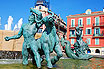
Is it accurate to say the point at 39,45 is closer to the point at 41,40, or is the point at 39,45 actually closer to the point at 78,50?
the point at 41,40

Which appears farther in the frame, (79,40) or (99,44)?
(99,44)

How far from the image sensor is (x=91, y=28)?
35.9 meters

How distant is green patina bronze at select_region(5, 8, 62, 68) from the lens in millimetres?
3936

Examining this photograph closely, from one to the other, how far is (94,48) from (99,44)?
157cm

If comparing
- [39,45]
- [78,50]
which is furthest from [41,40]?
[78,50]

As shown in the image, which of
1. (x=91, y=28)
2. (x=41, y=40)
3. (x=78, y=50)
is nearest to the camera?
(x=41, y=40)

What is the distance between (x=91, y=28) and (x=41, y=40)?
110ft

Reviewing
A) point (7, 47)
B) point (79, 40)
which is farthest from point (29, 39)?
point (7, 47)

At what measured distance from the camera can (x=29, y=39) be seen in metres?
4.52

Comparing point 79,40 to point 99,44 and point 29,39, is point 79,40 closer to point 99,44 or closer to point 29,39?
point 29,39

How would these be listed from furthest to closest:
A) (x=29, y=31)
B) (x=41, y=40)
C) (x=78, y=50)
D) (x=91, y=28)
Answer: (x=91, y=28) < (x=78, y=50) < (x=29, y=31) < (x=41, y=40)

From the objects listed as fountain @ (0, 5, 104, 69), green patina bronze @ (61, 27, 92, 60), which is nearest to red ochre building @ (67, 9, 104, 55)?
green patina bronze @ (61, 27, 92, 60)

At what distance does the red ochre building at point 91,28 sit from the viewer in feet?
113

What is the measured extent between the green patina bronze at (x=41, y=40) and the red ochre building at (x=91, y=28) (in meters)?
31.0
